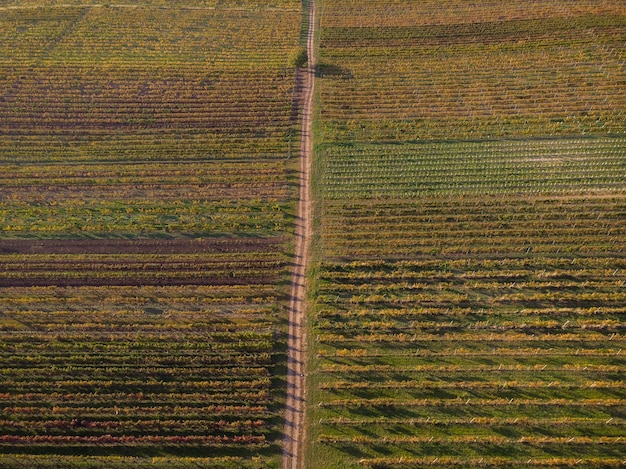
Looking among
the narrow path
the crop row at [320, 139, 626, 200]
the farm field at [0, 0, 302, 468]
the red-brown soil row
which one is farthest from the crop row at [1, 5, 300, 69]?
the red-brown soil row

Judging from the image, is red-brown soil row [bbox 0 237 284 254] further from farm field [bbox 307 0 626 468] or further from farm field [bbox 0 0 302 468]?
farm field [bbox 307 0 626 468]

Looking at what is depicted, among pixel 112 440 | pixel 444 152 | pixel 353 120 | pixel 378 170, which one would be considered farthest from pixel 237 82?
pixel 112 440

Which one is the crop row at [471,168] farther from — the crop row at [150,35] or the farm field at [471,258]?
the crop row at [150,35]

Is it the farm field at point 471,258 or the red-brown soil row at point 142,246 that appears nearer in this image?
the farm field at point 471,258

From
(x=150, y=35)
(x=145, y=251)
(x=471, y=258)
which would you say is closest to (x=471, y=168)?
(x=471, y=258)

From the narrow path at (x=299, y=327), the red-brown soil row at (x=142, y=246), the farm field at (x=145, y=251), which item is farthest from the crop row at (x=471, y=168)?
the red-brown soil row at (x=142, y=246)

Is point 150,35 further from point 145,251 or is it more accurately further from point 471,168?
point 471,168
